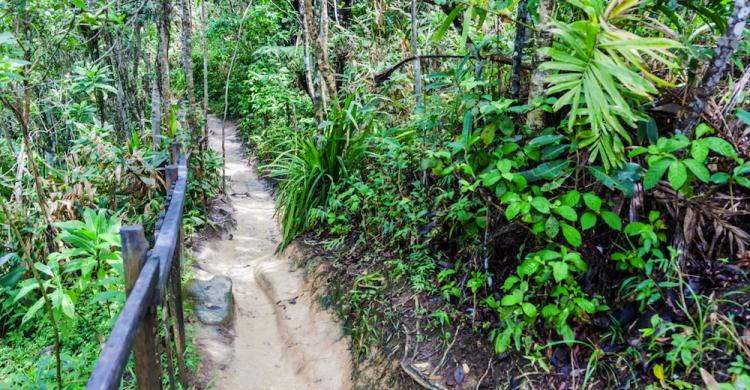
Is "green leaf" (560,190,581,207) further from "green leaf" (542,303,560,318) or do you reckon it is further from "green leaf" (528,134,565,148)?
"green leaf" (542,303,560,318)

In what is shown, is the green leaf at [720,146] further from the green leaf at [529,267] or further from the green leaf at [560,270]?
the green leaf at [529,267]

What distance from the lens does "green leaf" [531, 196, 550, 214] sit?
8.09ft

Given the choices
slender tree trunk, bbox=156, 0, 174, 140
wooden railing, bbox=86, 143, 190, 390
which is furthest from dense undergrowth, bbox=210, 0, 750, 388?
slender tree trunk, bbox=156, 0, 174, 140

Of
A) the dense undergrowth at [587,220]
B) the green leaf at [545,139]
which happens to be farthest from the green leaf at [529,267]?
the green leaf at [545,139]

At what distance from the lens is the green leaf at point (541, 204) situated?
247cm

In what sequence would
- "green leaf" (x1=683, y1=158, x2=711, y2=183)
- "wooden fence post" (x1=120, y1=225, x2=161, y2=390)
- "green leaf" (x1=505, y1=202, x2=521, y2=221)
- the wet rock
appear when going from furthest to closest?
the wet rock
"green leaf" (x1=505, y1=202, x2=521, y2=221)
"green leaf" (x1=683, y1=158, x2=711, y2=183)
"wooden fence post" (x1=120, y1=225, x2=161, y2=390)

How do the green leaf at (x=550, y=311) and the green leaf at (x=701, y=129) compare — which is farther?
the green leaf at (x=550, y=311)

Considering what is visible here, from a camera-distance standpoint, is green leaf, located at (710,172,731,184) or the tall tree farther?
the tall tree

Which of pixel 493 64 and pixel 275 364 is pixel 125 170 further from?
pixel 493 64

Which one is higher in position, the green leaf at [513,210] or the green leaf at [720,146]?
the green leaf at [720,146]

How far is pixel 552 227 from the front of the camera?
2479 millimetres

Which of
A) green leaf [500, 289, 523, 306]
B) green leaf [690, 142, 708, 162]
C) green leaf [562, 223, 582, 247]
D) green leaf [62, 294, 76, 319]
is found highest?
green leaf [690, 142, 708, 162]

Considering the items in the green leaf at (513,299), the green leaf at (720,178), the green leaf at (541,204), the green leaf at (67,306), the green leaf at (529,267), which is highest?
the green leaf at (720,178)

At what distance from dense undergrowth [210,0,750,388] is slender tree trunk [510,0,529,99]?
39mm
